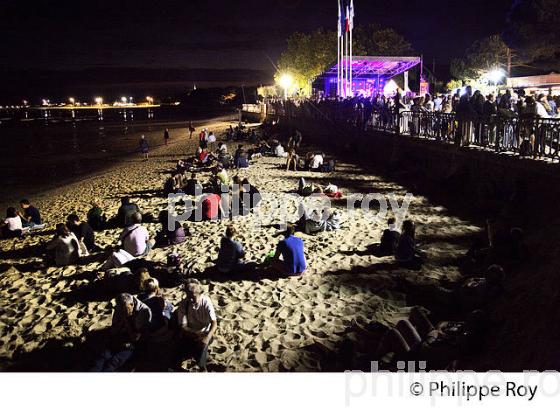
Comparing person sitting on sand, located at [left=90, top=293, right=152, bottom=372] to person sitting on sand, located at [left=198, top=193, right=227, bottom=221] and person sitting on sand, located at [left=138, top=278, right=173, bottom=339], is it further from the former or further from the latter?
person sitting on sand, located at [left=198, top=193, right=227, bottom=221]

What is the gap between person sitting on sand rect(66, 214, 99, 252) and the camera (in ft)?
34.9

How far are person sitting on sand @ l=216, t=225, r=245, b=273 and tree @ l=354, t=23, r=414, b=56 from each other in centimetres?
5397

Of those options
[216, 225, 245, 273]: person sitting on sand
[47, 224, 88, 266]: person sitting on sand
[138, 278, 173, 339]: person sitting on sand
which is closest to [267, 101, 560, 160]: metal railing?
[216, 225, 245, 273]: person sitting on sand

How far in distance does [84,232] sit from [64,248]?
855mm

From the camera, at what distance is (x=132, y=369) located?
615cm

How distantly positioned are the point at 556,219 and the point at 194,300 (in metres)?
8.31

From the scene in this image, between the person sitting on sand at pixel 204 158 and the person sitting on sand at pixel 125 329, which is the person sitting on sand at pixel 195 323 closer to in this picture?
the person sitting on sand at pixel 125 329

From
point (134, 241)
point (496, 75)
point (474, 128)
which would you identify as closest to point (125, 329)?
point (134, 241)

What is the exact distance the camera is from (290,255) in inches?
343

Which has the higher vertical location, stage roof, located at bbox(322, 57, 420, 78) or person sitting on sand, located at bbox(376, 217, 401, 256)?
stage roof, located at bbox(322, 57, 420, 78)

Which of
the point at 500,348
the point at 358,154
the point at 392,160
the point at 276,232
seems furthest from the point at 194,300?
the point at 358,154

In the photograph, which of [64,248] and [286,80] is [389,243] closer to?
[64,248]

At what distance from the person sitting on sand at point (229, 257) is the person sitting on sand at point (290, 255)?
0.74 metres

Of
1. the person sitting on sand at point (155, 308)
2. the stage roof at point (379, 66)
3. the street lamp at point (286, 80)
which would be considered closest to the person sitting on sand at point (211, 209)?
the person sitting on sand at point (155, 308)
